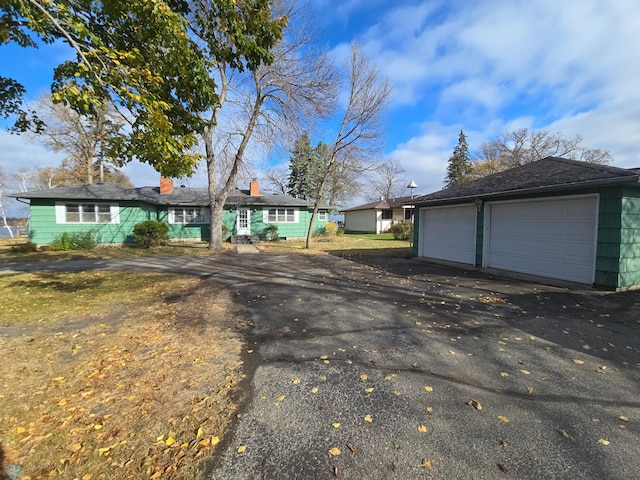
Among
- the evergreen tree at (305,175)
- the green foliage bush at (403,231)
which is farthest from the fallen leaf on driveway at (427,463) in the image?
the evergreen tree at (305,175)

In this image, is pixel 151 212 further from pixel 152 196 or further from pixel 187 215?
pixel 187 215

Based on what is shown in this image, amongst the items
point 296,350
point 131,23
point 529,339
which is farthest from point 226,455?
point 131,23

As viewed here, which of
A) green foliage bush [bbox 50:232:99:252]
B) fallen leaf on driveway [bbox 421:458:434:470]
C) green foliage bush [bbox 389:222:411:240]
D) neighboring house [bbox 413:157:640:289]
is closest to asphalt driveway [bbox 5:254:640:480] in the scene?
fallen leaf on driveway [bbox 421:458:434:470]

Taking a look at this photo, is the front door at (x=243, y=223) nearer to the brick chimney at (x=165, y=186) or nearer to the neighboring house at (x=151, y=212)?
the neighboring house at (x=151, y=212)

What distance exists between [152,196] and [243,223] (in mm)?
6344

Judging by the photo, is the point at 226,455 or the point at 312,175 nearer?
the point at 226,455

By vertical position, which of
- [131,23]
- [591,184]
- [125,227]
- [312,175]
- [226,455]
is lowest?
[226,455]

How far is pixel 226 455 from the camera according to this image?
6.93 feet

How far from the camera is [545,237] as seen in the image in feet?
27.6

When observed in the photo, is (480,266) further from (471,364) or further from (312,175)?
(312,175)

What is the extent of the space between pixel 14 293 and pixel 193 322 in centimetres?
505

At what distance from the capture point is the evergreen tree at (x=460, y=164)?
40.5 metres

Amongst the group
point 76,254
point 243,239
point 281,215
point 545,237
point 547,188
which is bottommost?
point 76,254

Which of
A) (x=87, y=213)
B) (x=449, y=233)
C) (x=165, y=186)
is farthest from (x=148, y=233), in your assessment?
(x=449, y=233)
